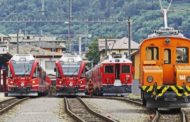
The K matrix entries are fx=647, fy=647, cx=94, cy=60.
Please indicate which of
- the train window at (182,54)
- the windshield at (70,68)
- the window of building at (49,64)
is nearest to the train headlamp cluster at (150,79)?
the train window at (182,54)

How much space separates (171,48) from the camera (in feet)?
82.5

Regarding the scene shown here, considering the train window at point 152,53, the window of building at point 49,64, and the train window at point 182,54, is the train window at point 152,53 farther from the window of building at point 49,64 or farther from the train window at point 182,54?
the window of building at point 49,64

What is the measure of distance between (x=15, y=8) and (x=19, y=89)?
399 ft

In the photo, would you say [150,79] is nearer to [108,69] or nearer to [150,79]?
[150,79]

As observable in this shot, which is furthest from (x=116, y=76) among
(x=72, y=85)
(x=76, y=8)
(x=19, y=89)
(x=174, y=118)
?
(x=76, y=8)

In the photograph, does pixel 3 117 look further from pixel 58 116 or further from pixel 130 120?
pixel 130 120

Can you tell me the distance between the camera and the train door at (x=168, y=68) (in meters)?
24.9

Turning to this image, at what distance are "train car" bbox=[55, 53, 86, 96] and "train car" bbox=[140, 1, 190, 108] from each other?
21835mm

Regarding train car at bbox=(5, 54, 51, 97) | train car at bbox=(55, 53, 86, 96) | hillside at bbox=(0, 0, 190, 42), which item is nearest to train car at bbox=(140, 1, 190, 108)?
train car at bbox=(55, 53, 86, 96)

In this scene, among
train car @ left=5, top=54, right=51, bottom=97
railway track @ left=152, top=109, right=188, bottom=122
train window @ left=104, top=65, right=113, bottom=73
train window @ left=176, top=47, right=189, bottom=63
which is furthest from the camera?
train window @ left=104, top=65, right=113, bottom=73

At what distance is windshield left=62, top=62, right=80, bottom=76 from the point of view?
48.1 meters

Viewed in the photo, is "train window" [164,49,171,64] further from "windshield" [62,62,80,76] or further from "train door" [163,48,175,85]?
"windshield" [62,62,80,76]

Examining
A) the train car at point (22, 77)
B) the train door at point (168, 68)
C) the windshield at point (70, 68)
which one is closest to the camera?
the train door at point (168, 68)

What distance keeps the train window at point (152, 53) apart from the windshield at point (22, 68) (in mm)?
23680
